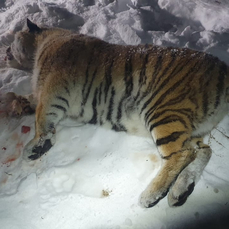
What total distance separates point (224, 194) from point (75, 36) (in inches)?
78.8

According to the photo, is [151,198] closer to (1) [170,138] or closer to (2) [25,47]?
(1) [170,138]

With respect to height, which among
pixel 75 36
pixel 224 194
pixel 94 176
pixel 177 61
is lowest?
pixel 94 176

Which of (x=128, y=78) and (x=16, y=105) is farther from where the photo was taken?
(x=16, y=105)

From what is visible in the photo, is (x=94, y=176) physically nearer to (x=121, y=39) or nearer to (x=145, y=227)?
(x=145, y=227)

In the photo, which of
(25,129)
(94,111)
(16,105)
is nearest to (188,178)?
(94,111)

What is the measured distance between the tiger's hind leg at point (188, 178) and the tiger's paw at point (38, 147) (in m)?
1.17

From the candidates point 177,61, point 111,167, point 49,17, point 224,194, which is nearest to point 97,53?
point 177,61

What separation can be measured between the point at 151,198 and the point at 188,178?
32 centimetres

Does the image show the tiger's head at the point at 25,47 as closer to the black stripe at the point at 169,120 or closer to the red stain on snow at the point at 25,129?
the red stain on snow at the point at 25,129

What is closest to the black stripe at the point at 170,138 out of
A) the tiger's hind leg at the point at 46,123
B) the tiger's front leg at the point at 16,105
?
the tiger's hind leg at the point at 46,123

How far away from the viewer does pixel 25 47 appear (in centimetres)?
274

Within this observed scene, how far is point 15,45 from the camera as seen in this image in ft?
9.23

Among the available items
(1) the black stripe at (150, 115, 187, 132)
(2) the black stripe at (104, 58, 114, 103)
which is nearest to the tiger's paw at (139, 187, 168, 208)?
(1) the black stripe at (150, 115, 187, 132)

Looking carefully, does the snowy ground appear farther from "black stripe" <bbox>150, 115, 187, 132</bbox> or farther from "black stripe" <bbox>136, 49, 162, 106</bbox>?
"black stripe" <bbox>136, 49, 162, 106</bbox>
